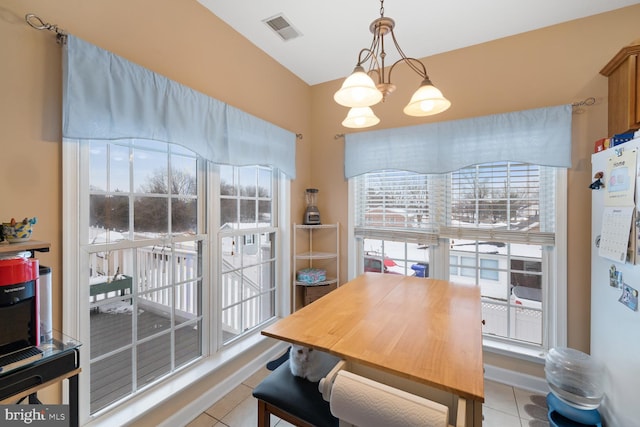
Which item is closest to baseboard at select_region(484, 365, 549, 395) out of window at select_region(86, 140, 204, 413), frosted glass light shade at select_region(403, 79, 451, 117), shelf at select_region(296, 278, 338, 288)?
shelf at select_region(296, 278, 338, 288)

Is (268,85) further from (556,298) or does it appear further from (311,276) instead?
(556,298)

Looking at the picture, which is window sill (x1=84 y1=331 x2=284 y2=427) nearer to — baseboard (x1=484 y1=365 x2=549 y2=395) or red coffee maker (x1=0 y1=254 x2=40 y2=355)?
red coffee maker (x1=0 y1=254 x2=40 y2=355)

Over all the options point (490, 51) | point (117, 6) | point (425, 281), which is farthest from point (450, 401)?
point (490, 51)

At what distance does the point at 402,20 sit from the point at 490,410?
2.95 m

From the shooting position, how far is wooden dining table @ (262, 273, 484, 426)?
936 mm

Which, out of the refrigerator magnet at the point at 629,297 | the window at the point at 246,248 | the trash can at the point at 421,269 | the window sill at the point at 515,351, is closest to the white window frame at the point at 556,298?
the window sill at the point at 515,351

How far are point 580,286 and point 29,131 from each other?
350cm

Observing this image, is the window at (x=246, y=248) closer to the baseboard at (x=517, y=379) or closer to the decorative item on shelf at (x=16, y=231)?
the decorative item on shelf at (x=16, y=231)

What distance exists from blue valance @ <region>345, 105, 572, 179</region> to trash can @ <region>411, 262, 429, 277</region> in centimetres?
91

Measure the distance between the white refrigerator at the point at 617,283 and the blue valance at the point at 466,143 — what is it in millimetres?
324

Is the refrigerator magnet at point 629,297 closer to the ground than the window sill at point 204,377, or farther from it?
farther from it

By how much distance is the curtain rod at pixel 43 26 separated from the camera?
1.22 meters

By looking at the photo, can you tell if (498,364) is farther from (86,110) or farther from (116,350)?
(86,110)

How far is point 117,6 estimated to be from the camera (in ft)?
4.93
